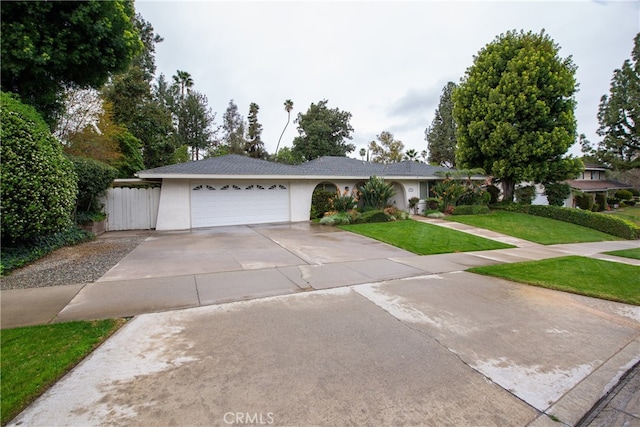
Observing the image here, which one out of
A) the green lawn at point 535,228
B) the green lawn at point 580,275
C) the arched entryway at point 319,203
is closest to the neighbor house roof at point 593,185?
the green lawn at point 535,228

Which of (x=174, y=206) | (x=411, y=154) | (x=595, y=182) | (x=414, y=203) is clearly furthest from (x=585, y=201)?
(x=174, y=206)

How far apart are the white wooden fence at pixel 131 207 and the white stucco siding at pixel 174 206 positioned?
925mm

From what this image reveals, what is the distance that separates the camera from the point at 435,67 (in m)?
16.2

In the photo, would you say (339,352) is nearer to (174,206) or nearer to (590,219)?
(174,206)

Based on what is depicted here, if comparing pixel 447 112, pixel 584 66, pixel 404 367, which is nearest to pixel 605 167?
pixel 447 112

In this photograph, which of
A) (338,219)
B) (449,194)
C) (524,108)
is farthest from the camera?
(449,194)

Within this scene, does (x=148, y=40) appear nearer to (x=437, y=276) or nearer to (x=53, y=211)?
(x=53, y=211)

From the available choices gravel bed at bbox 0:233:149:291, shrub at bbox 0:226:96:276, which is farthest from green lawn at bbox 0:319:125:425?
shrub at bbox 0:226:96:276

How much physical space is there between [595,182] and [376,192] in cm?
3180

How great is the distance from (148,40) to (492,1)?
29.2 meters

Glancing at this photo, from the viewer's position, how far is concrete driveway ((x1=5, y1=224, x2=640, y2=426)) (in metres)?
2.20

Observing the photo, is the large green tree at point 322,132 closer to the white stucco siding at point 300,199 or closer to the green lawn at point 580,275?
the white stucco siding at point 300,199

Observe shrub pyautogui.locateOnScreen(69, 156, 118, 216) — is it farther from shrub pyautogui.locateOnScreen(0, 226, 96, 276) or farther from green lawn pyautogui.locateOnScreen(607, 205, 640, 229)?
green lawn pyautogui.locateOnScreen(607, 205, 640, 229)

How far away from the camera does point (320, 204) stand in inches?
604
